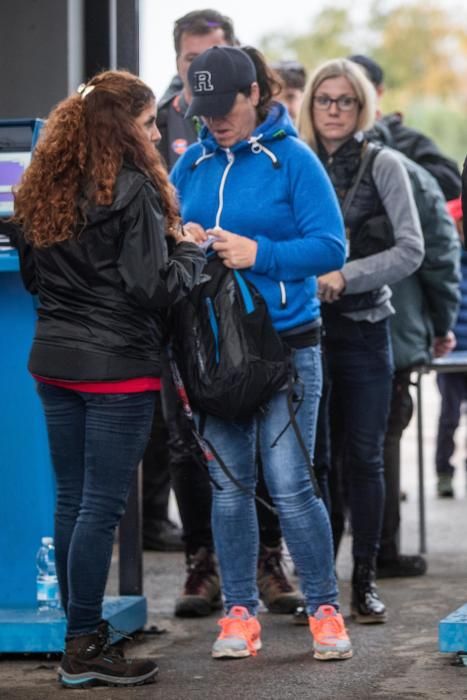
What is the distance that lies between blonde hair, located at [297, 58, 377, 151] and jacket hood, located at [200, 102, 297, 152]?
0.82m

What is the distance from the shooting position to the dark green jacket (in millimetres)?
6824

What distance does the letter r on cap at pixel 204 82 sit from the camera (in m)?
5.15

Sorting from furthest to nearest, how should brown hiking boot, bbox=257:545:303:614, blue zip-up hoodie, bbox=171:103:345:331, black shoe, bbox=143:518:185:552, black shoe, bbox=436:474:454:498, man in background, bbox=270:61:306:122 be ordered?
black shoe, bbox=436:474:454:498, man in background, bbox=270:61:306:122, black shoe, bbox=143:518:185:552, brown hiking boot, bbox=257:545:303:614, blue zip-up hoodie, bbox=171:103:345:331

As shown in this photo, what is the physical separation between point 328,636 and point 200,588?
43.1 inches

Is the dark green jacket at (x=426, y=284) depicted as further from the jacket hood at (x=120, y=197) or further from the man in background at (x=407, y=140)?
the jacket hood at (x=120, y=197)

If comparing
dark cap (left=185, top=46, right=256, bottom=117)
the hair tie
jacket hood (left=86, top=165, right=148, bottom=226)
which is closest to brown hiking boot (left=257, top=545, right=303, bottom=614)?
dark cap (left=185, top=46, right=256, bottom=117)

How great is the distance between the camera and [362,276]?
5969 mm

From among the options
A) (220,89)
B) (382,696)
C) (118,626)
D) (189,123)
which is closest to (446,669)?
(382,696)

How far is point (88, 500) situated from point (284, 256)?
104 centimetres

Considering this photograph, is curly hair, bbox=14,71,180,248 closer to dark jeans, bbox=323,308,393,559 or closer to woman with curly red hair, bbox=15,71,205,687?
woman with curly red hair, bbox=15,71,205,687

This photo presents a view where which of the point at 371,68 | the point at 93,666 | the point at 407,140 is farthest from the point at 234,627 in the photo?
the point at 371,68

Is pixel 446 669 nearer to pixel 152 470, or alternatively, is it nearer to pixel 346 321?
pixel 346 321

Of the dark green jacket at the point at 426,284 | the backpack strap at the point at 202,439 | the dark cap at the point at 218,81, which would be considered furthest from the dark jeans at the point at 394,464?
the dark cap at the point at 218,81

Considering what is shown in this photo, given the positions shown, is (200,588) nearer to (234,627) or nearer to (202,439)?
(234,627)
